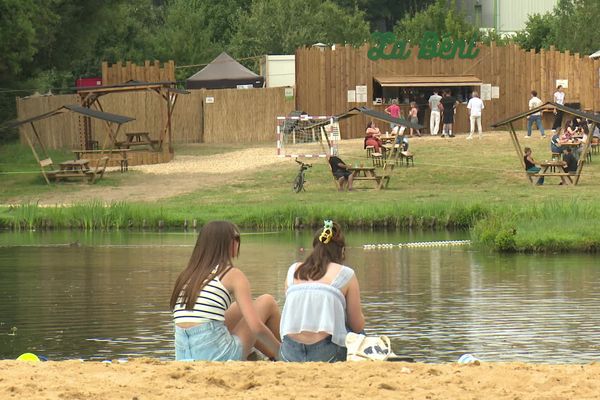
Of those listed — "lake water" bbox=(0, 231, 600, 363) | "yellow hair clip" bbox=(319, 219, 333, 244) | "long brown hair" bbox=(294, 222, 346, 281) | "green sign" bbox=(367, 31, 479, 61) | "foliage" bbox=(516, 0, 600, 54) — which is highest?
"foliage" bbox=(516, 0, 600, 54)

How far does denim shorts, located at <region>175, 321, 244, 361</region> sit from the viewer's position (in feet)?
36.6

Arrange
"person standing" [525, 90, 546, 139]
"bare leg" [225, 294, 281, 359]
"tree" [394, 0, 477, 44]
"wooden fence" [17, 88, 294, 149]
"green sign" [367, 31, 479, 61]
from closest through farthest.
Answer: "bare leg" [225, 294, 281, 359], "person standing" [525, 90, 546, 139], "green sign" [367, 31, 479, 61], "wooden fence" [17, 88, 294, 149], "tree" [394, 0, 477, 44]

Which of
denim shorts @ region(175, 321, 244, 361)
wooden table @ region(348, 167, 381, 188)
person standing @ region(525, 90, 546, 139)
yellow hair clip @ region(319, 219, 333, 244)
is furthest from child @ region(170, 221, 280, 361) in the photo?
person standing @ region(525, 90, 546, 139)

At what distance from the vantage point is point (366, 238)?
1142 inches

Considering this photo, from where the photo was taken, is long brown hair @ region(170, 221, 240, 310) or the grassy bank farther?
the grassy bank

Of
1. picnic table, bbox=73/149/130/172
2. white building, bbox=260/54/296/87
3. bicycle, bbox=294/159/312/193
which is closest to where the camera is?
bicycle, bbox=294/159/312/193

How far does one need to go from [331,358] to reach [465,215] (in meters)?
19.9

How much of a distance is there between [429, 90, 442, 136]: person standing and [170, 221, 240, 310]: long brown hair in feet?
132

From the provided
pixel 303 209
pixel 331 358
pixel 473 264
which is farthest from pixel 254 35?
pixel 331 358

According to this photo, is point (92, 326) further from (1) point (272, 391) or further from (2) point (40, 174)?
(2) point (40, 174)

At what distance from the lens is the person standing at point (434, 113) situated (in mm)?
50781

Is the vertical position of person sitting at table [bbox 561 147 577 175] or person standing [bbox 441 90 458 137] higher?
person standing [bbox 441 90 458 137]

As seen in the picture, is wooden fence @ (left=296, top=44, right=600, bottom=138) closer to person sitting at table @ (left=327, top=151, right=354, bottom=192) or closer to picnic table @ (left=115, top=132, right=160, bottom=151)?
picnic table @ (left=115, top=132, right=160, bottom=151)

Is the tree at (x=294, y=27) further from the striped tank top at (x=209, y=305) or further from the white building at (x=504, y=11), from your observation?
the striped tank top at (x=209, y=305)
